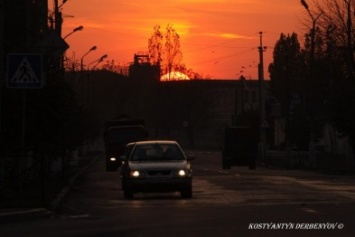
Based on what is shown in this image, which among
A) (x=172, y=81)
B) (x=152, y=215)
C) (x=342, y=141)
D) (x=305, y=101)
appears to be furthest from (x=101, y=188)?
(x=172, y=81)

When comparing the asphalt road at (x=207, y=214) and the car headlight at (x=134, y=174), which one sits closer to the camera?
the asphalt road at (x=207, y=214)

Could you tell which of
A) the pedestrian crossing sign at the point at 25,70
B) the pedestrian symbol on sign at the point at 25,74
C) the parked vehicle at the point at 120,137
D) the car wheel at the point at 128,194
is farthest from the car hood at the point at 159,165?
the parked vehicle at the point at 120,137

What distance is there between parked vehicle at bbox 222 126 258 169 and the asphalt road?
1282 inches

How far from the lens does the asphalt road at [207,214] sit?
16.5 meters

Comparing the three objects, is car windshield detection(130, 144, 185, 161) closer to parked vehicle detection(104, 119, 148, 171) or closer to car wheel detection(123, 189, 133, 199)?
car wheel detection(123, 189, 133, 199)

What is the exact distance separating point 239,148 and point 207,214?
44.3 meters

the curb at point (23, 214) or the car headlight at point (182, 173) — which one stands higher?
the car headlight at point (182, 173)

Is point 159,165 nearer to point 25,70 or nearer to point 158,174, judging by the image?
point 158,174

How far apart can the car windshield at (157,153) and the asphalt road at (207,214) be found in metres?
1.06

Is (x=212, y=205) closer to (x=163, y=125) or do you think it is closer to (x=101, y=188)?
(x=101, y=188)

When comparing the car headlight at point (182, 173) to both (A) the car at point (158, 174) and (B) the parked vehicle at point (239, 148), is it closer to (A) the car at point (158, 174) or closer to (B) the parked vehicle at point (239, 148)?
(A) the car at point (158, 174)

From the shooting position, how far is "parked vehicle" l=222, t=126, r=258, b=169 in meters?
62.9

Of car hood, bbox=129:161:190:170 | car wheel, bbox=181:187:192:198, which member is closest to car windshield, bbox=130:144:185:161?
car hood, bbox=129:161:190:170

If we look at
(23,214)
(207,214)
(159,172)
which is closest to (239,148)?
(159,172)
